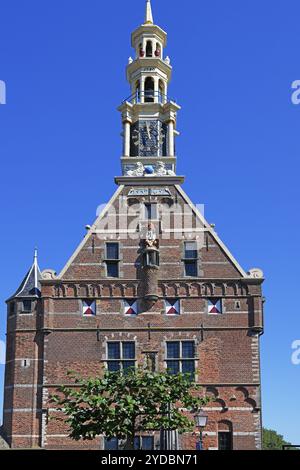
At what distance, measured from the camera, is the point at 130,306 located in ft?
121

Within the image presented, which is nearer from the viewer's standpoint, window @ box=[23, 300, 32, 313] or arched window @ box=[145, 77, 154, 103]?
window @ box=[23, 300, 32, 313]

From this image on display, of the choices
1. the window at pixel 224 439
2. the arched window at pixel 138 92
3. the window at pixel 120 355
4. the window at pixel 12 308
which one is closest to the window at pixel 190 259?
the window at pixel 120 355

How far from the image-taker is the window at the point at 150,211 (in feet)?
127

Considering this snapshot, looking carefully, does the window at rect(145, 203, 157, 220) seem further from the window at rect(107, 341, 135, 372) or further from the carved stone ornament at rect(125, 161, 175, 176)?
the window at rect(107, 341, 135, 372)

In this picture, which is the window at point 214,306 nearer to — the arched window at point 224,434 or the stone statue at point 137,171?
the arched window at point 224,434

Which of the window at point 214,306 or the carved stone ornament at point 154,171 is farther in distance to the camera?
the carved stone ornament at point 154,171

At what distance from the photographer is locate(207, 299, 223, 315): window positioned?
36.4m

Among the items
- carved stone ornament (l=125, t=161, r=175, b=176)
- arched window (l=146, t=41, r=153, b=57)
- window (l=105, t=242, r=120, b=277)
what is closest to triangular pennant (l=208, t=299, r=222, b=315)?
window (l=105, t=242, r=120, b=277)

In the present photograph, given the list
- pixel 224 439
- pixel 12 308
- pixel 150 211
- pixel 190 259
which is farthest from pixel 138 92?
pixel 224 439

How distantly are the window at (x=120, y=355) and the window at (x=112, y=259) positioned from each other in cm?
367

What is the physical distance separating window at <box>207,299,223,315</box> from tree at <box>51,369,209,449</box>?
12410mm

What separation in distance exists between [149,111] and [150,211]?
7318mm

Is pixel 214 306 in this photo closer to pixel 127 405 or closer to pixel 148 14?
pixel 127 405
